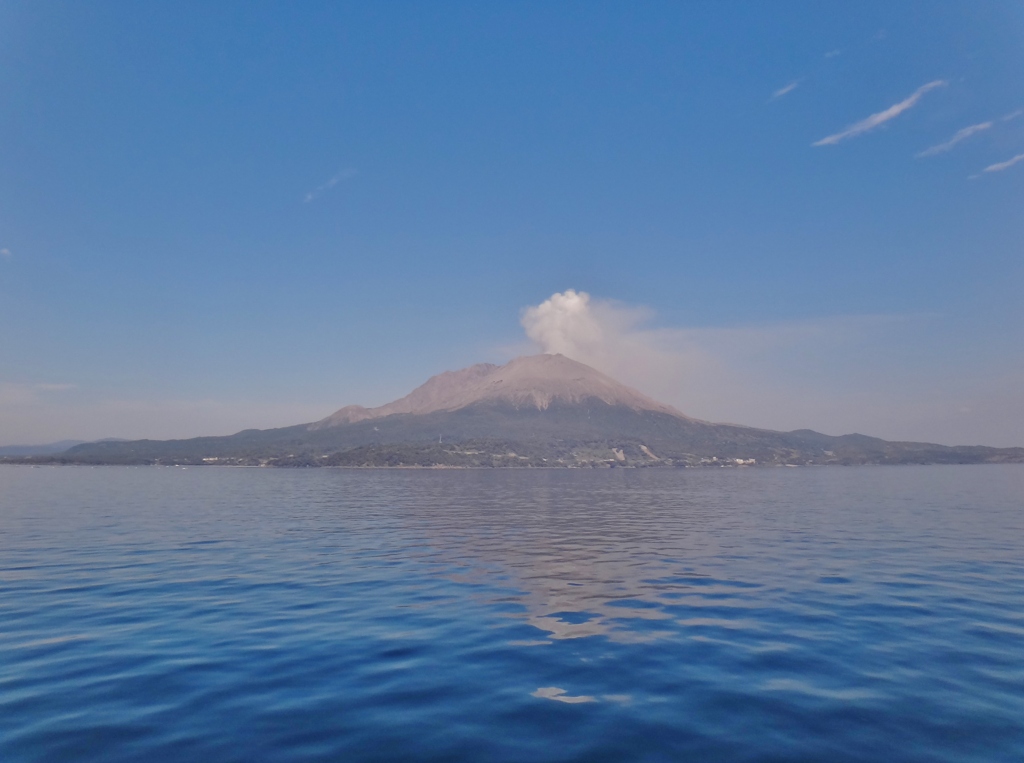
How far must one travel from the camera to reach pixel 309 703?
1433 centimetres

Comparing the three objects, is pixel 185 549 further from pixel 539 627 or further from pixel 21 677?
pixel 539 627

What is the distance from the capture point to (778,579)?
29.9 metres

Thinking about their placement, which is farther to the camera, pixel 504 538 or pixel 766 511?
pixel 766 511

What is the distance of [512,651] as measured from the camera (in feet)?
60.4

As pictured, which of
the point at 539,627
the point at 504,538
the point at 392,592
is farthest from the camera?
the point at 504,538

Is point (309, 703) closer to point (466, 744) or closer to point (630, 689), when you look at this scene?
point (466, 744)

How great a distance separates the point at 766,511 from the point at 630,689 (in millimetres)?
59999

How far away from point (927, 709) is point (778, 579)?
1630cm

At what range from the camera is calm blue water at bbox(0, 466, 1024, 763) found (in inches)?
491

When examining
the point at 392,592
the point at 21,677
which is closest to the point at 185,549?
the point at 392,592

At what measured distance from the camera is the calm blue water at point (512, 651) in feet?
40.9

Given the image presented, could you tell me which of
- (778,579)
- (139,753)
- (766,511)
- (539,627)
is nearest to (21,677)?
(139,753)

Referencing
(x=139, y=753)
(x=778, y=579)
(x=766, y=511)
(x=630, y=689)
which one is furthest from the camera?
(x=766, y=511)

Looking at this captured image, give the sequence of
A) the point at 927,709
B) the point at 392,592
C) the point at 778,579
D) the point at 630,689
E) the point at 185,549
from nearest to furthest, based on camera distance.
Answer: the point at 927,709 < the point at 630,689 < the point at 392,592 < the point at 778,579 < the point at 185,549
